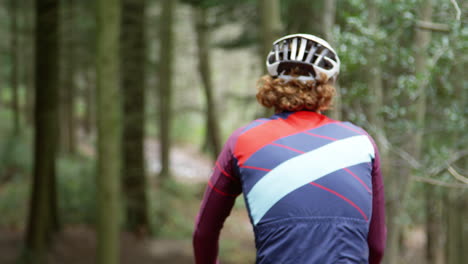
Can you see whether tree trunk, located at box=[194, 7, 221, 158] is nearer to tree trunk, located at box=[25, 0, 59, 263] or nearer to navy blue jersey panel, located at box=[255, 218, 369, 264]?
tree trunk, located at box=[25, 0, 59, 263]

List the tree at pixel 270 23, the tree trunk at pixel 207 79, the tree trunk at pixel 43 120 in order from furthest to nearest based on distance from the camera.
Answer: the tree trunk at pixel 207 79 → the tree trunk at pixel 43 120 → the tree at pixel 270 23

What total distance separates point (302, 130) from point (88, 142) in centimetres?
2811

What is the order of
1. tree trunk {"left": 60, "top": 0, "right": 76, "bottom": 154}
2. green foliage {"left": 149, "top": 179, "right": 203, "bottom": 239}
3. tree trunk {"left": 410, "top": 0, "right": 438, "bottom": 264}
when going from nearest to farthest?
1. tree trunk {"left": 410, "top": 0, "right": 438, "bottom": 264}
2. tree trunk {"left": 60, "top": 0, "right": 76, "bottom": 154}
3. green foliage {"left": 149, "top": 179, "right": 203, "bottom": 239}

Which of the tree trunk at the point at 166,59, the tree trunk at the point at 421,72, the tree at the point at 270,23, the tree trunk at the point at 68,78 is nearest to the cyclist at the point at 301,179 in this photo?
the tree at the point at 270,23

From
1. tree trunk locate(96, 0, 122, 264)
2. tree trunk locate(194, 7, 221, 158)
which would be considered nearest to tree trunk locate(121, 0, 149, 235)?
tree trunk locate(96, 0, 122, 264)

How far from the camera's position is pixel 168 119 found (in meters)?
19.2

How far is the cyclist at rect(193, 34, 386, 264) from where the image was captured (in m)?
1.91

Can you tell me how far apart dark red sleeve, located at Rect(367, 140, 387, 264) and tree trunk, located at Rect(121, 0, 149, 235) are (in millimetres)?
9644

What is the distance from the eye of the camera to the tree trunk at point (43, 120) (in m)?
9.11

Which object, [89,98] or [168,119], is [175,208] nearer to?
[168,119]

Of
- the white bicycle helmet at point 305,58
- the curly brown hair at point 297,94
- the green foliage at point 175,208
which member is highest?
the white bicycle helmet at point 305,58

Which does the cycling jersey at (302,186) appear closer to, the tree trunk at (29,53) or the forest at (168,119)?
the forest at (168,119)

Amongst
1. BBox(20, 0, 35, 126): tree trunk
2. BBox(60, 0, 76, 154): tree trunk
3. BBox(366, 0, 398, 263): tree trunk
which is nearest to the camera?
BBox(366, 0, 398, 263): tree trunk

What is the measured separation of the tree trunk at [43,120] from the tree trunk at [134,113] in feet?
7.91
